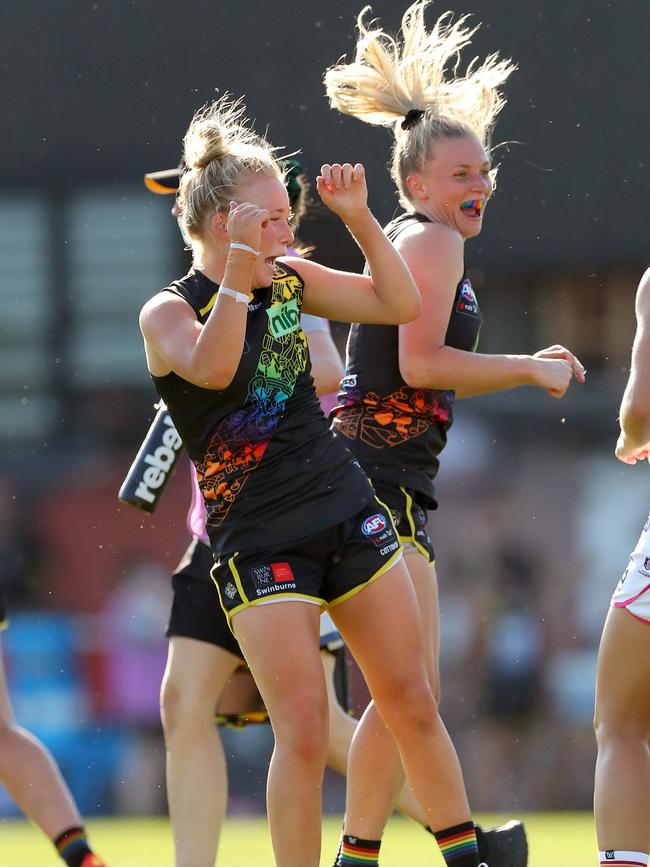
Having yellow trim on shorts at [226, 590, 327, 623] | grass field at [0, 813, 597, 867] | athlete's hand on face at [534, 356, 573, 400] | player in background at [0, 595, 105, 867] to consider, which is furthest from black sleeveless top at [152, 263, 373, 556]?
grass field at [0, 813, 597, 867]

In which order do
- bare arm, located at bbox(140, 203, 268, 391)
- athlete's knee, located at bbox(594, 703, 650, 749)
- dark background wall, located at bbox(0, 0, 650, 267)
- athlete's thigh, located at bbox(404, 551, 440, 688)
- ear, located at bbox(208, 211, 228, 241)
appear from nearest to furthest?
1. bare arm, located at bbox(140, 203, 268, 391)
2. athlete's knee, located at bbox(594, 703, 650, 749)
3. ear, located at bbox(208, 211, 228, 241)
4. athlete's thigh, located at bbox(404, 551, 440, 688)
5. dark background wall, located at bbox(0, 0, 650, 267)

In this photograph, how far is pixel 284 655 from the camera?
372 cm

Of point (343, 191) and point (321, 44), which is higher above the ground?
point (321, 44)

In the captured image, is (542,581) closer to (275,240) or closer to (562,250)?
(562,250)

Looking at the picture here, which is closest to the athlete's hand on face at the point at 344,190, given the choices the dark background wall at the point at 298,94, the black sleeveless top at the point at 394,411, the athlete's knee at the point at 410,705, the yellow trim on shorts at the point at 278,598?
the black sleeveless top at the point at 394,411

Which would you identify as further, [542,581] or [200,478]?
[542,581]

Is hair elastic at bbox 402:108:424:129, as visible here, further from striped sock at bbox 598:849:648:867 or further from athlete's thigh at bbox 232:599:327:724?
striped sock at bbox 598:849:648:867

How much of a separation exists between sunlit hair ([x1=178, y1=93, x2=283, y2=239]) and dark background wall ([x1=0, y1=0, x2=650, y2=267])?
9091 millimetres

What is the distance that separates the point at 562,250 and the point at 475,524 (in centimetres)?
276

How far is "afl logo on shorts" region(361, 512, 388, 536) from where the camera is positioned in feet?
12.8

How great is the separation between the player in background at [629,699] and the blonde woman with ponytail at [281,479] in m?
0.39

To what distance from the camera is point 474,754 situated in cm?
1165

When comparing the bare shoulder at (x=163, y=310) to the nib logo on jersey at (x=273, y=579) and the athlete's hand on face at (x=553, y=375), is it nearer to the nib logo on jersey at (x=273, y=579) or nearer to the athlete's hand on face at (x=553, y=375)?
the nib logo on jersey at (x=273, y=579)

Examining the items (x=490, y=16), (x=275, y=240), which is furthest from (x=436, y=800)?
(x=490, y=16)
